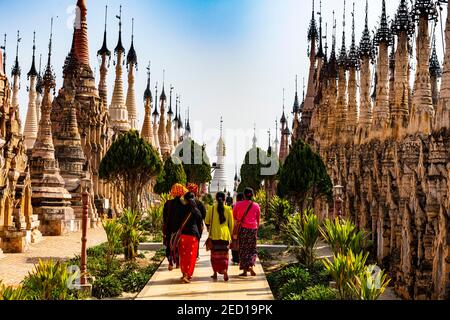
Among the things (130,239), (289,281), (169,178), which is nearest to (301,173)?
(130,239)

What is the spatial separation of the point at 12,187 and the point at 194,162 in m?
→ 27.4

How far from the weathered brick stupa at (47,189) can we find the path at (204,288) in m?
12.9

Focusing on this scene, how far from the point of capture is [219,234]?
12086 millimetres

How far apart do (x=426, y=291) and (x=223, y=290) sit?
3.93 meters

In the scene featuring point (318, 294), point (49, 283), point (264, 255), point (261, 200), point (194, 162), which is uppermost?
point (194, 162)

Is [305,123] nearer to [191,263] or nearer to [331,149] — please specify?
[331,149]

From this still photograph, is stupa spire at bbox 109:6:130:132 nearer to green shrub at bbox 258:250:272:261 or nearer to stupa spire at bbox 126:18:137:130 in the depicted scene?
stupa spire at bbox 126:18:137:130

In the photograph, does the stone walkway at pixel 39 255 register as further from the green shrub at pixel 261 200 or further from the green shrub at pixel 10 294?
the green shrub at pixel 261 200

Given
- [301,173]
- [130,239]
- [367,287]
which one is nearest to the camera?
[367,287]

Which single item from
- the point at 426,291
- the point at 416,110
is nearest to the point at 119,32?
the point at 416,110

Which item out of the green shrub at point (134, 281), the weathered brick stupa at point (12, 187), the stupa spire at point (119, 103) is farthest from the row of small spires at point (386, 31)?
the stupa spire at point (119, 103)

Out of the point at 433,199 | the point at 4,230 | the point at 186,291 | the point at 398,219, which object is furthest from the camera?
the point at 4,230

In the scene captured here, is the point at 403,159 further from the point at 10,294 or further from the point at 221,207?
the point at 10,294

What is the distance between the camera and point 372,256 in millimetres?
15883
